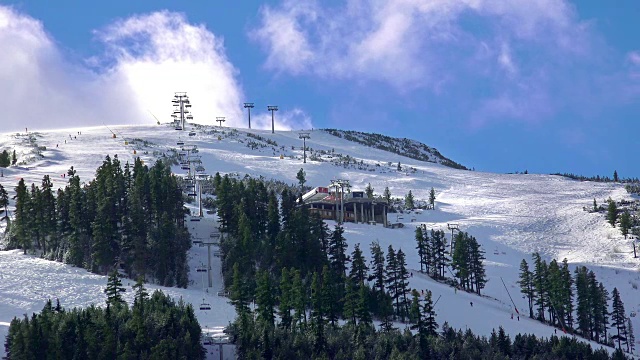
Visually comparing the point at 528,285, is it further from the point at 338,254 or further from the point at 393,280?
the point at 338,254

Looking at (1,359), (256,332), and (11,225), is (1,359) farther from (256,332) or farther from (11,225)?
(11,225)

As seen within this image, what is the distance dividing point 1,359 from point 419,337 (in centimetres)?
3030

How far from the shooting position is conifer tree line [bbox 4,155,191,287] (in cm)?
8156

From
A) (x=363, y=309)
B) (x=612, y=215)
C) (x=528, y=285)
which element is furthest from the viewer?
(x=612, y=215)

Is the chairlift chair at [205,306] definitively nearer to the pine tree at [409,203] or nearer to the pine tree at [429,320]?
the pine tree at [429,320]

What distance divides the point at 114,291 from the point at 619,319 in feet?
155

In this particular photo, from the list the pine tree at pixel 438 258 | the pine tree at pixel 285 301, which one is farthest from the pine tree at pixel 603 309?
the pine tree at pixel 285 301

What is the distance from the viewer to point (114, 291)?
227 feet

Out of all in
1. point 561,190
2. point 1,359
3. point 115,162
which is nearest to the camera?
point 1,359

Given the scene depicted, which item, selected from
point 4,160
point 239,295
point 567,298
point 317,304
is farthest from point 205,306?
point 4,160

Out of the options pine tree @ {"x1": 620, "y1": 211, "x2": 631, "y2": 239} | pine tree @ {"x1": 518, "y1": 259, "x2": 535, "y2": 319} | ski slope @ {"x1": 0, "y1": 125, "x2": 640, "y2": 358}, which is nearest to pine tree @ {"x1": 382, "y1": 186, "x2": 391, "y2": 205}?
ski slope @ {"x1": 0, "y1": 125, "x2": 640, "y2": 358}

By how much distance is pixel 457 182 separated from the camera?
154750 mm

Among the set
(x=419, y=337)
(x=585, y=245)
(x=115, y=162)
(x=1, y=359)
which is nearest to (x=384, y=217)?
(x=585, y=245)

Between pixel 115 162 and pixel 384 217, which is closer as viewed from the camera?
pixel 115 162
